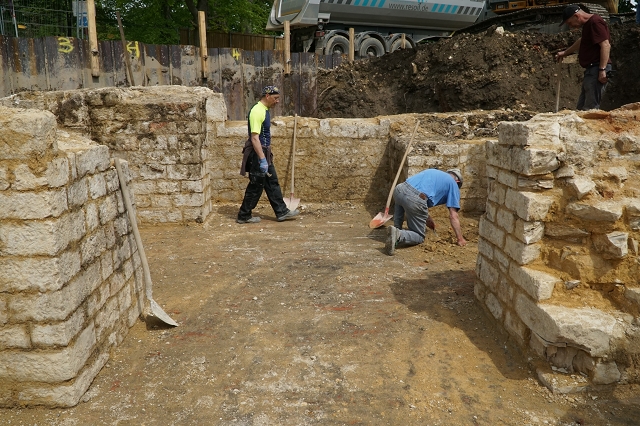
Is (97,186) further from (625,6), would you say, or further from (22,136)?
(625,6)

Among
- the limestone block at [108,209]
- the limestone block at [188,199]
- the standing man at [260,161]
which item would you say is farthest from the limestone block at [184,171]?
the limestone block at [108,209]

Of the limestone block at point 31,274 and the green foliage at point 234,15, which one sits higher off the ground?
the green foliage at point 234,15

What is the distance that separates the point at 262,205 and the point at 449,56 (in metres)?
7.49

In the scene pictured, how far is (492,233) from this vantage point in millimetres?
4031

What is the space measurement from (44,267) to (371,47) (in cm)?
1624

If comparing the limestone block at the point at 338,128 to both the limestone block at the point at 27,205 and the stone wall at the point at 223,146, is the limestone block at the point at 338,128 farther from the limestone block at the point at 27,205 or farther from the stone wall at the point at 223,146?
→ the limestone block at the point at 27,205

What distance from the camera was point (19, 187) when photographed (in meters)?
2.73

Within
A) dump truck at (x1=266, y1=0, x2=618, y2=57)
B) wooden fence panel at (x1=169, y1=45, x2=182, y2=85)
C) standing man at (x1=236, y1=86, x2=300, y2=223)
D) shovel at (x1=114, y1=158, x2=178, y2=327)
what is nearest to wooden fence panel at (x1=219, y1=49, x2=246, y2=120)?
wooden fence panel at (x1=169, y1=45, x2=182, y2=85)

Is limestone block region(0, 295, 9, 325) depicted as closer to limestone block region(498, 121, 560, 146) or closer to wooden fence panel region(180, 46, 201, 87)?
limestone block region(498, 121, 560, 146)

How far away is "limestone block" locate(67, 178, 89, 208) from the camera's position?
2995 mm

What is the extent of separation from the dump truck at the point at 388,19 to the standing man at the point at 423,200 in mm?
10796

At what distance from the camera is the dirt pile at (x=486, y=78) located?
37.3 feet

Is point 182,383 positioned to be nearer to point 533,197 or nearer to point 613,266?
point 533,197

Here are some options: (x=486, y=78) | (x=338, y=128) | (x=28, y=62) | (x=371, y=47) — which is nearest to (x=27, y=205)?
(x=338, y=128)
